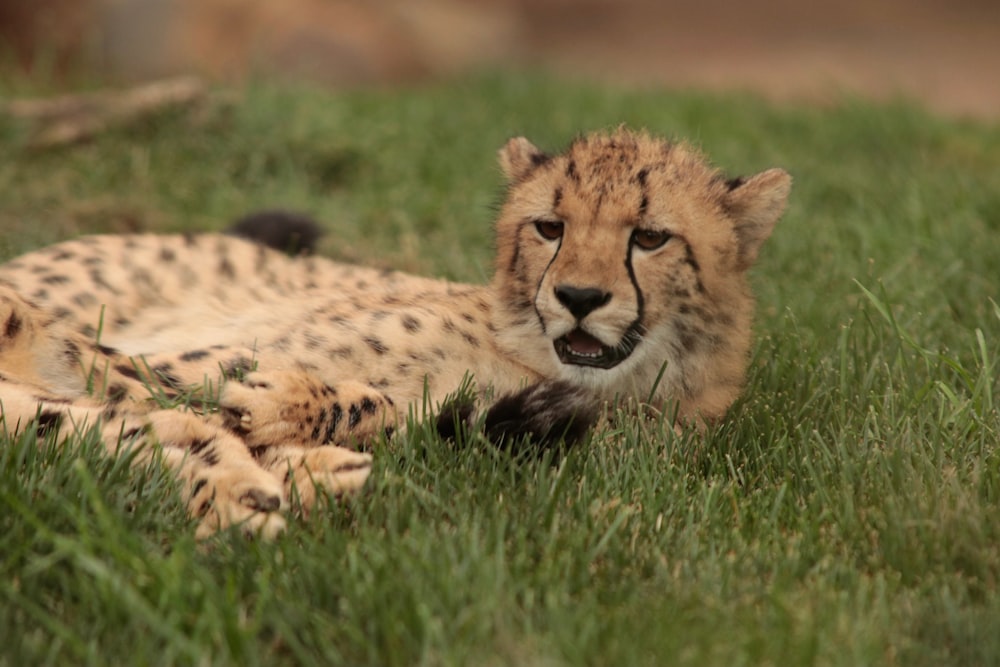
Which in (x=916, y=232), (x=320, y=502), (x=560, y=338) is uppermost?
(x=916, y=232)

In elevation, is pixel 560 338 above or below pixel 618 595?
above

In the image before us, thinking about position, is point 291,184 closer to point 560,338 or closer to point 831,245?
point 831,245

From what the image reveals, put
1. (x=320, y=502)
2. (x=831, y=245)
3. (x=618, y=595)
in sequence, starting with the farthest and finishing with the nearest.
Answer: (x=831, y=245) < (x=320, y=502) < (x=618, y=595)

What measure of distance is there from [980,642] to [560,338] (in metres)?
1.15

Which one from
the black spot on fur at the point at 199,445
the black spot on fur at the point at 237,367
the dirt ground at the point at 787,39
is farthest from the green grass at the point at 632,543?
the dirt ground at the point at 787,39

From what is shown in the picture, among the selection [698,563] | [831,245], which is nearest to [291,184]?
[831,245]

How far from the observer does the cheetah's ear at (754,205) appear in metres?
2.91

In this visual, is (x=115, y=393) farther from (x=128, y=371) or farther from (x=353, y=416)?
(x=353, y=416)

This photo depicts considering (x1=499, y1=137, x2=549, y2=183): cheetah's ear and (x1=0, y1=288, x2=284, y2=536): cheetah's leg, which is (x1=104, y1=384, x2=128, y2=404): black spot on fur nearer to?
(x1=0, y1=288, x2=284, y2=536): cheetah's leg

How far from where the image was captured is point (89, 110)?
17.2ft

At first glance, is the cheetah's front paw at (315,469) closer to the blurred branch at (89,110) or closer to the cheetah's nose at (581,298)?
the cheetah's nose at (581,298)

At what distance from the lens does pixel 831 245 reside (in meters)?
4.27

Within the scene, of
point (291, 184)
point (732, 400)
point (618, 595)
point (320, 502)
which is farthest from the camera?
point (291, 184)

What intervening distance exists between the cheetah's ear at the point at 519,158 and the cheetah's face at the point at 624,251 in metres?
0.02
